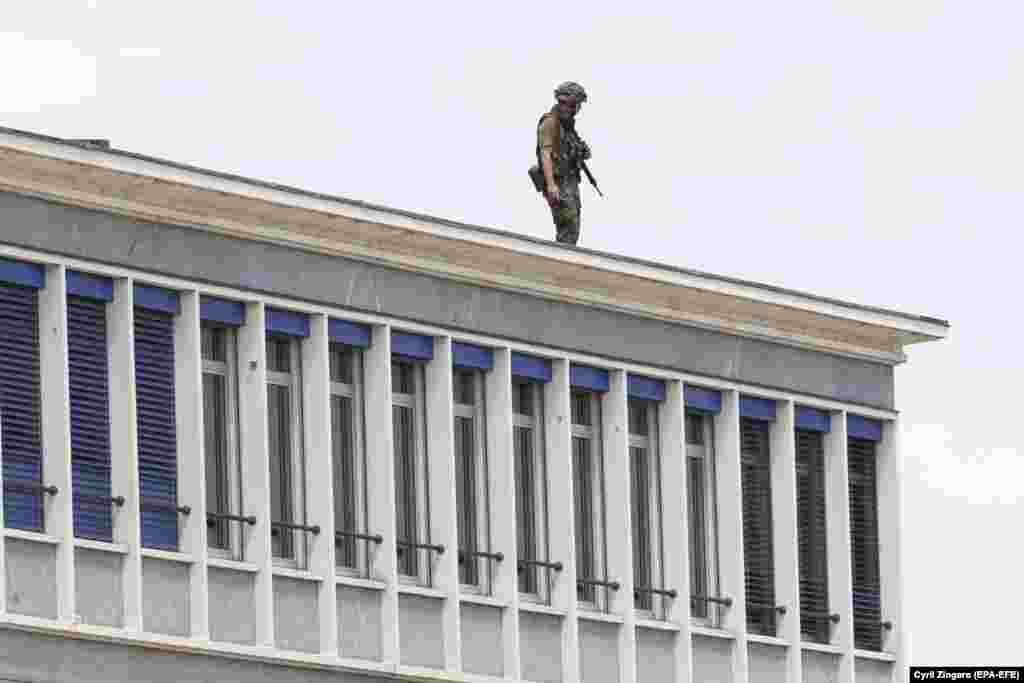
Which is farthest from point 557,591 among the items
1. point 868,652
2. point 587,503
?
point 868,652

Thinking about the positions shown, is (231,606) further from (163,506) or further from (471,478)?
(471,478)

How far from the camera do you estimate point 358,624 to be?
65312 mm

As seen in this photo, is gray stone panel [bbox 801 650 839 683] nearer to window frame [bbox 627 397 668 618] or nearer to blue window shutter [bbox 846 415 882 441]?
window frame [bbox 627 397 668 618]

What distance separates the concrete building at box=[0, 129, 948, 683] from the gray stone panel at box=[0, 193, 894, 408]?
4 centimetres

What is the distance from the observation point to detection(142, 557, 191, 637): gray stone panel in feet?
205

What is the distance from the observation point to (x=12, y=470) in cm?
6131

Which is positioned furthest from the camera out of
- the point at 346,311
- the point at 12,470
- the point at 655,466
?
the point at 655,466

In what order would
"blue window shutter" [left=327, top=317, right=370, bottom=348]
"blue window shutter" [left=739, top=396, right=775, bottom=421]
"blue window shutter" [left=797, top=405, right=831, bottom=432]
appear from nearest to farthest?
"blue window shutter" [left=327, top=317, right=370, bottom=348], "blue window shutter" [left=739, top=396, right=775, bottom=421], "blue window shutter" [left=797, top=405, right=831, bottom=432]

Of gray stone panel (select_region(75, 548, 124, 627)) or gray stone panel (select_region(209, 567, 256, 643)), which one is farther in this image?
gray stone panel (select_region(209, 567, 256, 643))

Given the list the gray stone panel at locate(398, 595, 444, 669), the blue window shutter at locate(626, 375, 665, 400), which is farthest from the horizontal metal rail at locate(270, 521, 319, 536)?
the blue window shutter at locate(626, 375, 665, 400)

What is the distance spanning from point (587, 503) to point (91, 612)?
31.3ft

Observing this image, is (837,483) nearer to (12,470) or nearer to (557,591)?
(557,591)

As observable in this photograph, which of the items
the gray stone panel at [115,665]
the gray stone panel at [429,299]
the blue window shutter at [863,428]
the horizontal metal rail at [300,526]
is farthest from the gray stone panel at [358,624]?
the blue window shutter at [863,428]

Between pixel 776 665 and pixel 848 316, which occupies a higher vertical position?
pixel 848 316
